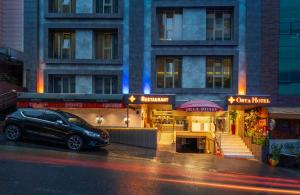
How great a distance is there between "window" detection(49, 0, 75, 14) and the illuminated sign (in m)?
12.7

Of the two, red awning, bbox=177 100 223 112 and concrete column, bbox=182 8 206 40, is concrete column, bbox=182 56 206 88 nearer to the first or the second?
concrete column, bbox=182 8 206 40

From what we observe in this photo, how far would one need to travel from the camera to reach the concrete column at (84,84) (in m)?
30.0

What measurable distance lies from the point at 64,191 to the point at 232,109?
20.9m

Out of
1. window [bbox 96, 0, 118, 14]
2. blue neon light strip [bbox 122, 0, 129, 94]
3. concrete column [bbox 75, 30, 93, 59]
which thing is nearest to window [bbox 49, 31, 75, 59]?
concrete column [bbox 75, 30, 93, 59]

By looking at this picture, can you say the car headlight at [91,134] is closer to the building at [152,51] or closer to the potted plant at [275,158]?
the building at [152,51]

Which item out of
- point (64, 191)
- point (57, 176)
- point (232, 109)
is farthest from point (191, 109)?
point (64, 191)

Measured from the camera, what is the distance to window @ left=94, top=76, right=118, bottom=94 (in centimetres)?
3011

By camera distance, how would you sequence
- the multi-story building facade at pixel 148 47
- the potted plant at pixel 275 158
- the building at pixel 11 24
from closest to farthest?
the potted plant at pixel 275 158 < the multi-story building facade at pixel 148 47 < the building at pixel 11 24

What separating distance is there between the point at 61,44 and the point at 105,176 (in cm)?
1923

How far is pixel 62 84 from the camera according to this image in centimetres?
3048

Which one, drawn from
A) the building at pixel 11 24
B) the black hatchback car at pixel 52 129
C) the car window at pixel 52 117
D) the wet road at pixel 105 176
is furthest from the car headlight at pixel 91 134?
the building at pixel 11 24

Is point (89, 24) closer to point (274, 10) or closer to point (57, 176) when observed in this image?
point (274, 10)

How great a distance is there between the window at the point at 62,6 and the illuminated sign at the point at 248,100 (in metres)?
12.7

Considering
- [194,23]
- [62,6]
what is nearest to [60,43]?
[62,6]
